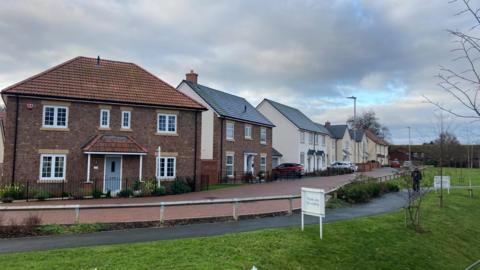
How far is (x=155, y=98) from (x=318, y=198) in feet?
64.9

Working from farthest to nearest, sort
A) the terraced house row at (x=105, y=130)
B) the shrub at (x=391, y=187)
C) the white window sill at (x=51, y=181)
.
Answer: the shrub at (x=391, y=187), the terraced house row at (x=105, y=130), the white window sill at (x=51, y=181)

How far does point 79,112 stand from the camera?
25703 mm

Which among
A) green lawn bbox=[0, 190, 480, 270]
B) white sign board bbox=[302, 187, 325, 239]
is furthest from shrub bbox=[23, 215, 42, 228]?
white sign board bbox=[302, 187, 325, 239]

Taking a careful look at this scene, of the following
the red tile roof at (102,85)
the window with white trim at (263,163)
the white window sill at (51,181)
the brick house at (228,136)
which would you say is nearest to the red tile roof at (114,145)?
the white window sill at (51,181)

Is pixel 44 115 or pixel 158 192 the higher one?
pixel 44 115

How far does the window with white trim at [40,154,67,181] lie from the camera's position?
2428 centimetres

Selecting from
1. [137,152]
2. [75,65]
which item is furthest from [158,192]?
[75,65]

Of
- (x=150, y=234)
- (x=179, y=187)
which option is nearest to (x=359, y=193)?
(x=179, y=187)

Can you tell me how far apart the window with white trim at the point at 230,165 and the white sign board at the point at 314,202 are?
25.2m

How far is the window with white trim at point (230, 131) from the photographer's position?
36922mm

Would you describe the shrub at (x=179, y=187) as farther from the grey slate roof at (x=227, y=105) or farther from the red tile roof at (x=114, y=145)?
the grey slate roof at (x=227, y=105)

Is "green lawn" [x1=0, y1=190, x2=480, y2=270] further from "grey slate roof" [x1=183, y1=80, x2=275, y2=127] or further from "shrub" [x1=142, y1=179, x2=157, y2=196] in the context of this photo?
"grey slate roof" [x1=183, y1=80, x2=275, y2=127]

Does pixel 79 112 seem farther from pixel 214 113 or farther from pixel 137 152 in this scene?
pixel 214 113

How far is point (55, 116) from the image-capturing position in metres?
25.1
